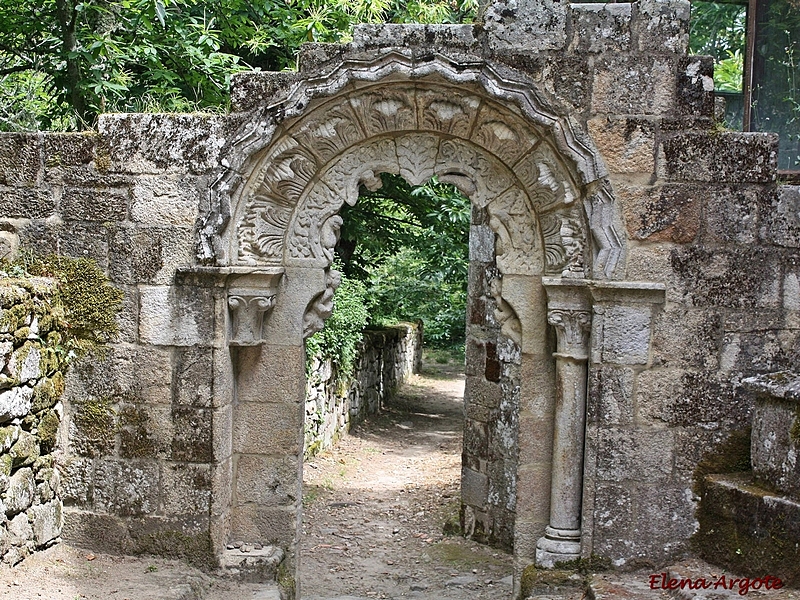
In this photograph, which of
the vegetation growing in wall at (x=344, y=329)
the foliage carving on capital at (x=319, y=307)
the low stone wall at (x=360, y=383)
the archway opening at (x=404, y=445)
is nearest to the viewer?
the foliage carving on capital at (x=319, y=307)

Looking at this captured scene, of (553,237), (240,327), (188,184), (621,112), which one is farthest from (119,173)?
(621,112)

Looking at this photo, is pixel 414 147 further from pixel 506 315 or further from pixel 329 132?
pixel 506 315

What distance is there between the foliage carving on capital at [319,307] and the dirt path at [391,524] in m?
2.02

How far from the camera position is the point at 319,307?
471 cm

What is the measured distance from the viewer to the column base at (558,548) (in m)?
4.45

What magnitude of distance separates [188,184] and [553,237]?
74.5 inches

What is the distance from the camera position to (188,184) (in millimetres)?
4441

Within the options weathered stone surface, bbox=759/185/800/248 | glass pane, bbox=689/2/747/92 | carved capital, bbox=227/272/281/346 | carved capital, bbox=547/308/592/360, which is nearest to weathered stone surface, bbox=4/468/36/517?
carved capital, bbox=227/272/281/346

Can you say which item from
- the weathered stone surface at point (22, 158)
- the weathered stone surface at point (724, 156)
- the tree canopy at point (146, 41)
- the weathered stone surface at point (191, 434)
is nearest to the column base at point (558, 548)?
the weathered stone surface at point (191, 434)

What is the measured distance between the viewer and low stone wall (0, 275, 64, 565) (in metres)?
3.96

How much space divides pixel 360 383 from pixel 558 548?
690 centimetres

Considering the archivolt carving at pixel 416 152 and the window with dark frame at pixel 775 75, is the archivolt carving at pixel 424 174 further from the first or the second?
the window with dark frame at pixel 775 75

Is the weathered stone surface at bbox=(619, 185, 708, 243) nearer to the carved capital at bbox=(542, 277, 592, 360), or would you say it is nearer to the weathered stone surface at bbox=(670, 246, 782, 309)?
the weathered stone surface at bbox=(670, 246, 782, 309)

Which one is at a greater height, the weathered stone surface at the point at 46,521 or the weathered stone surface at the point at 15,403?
the weathered stone surface at the point at 15,403
